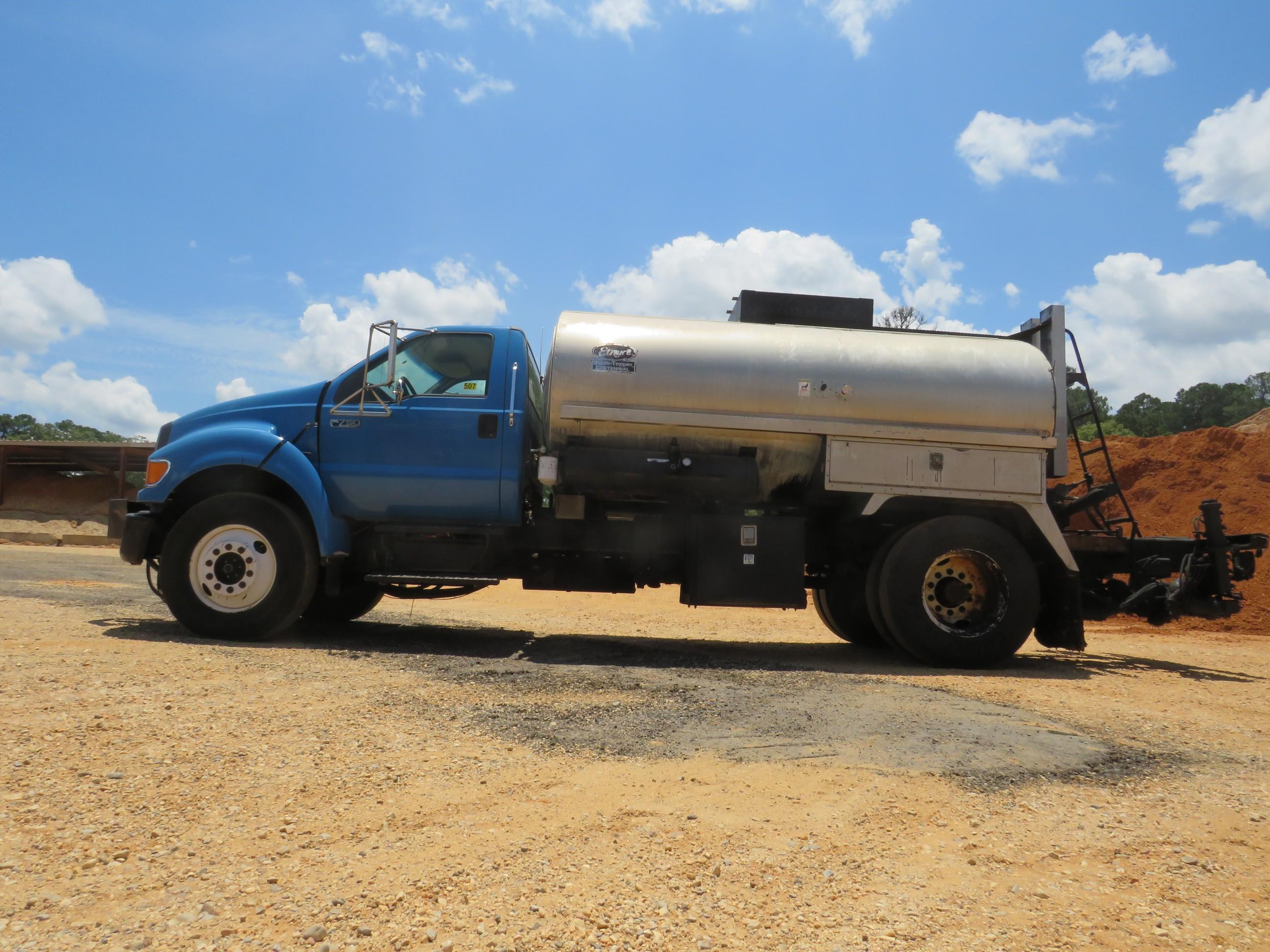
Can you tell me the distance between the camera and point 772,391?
7.17 m

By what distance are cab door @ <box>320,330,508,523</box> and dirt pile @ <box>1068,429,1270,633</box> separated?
1558cm

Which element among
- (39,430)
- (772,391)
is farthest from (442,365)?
(39,430)

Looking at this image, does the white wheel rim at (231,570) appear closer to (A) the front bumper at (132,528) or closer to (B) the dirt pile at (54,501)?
(A) the front bumper at (132,528)

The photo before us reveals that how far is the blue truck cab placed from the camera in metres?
7.03

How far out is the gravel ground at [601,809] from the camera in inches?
92.7

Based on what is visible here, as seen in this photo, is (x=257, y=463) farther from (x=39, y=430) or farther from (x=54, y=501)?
(x=39, y=430)

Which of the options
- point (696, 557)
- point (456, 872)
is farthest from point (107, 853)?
point (696, 557)

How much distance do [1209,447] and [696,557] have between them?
Answer: 70.9 feet

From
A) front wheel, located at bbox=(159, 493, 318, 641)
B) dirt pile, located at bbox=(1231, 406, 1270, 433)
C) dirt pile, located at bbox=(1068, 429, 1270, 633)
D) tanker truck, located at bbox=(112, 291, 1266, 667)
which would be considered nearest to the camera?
front wheel, located at bbox=(159, 493, 318, 641)

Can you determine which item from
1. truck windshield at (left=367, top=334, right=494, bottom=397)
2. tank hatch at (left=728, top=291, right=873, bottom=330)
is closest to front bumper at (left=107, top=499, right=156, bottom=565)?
truck windshield at (left=367, top=334, right=494, bottom=397)

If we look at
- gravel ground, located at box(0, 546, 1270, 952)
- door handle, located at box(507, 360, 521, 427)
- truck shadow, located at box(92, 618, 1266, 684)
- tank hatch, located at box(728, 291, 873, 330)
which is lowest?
truck shadow, located at box(92, 618, 1266, 684)

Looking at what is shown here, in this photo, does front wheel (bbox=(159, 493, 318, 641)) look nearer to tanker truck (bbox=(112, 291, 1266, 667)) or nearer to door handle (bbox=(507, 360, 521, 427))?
tanker truck (bbox=(112, 291, 1266, 667))

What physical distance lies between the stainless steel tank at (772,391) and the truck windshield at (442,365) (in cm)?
74

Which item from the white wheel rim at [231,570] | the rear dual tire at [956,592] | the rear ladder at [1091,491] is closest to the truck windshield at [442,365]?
the white wheel rim at [231,570]
